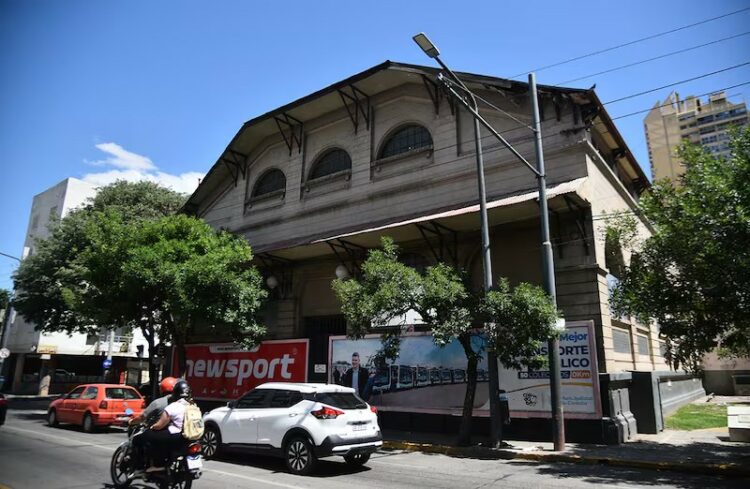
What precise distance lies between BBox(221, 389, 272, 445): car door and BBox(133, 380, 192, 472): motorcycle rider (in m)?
3.66

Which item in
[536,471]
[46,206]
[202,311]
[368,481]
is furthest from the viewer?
[46,206]

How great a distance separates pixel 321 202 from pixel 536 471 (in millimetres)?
15079

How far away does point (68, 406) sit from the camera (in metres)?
17.1

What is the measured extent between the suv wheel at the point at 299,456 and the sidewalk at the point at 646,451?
4.54 m

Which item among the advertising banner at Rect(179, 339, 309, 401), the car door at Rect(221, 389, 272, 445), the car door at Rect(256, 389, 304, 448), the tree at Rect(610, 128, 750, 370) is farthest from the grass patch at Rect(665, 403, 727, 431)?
the advertising banner at Rect(179, 339, 309, 401)

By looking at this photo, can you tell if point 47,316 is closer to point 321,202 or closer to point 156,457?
point 321,202

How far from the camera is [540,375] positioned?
563 inches

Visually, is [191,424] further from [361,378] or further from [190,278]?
[190,278]

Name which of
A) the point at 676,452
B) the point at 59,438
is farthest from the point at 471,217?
the point at 59,438

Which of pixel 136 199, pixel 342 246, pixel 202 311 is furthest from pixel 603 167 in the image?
pixel 136 199

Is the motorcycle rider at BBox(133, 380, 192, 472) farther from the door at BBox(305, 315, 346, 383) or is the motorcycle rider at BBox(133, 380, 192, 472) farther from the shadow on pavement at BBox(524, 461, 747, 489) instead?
the door at BBox(305, 315, 346, 383)

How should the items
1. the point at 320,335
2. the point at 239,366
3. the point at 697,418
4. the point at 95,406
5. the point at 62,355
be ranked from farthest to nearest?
the point at 62,355, the point at 239,366, the point at 320,335, the point at 697,418, the point at 95,406

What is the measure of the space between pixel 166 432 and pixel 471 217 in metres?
11.3

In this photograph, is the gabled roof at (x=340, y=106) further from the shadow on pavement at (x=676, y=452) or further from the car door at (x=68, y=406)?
the car door at (x=68, y=406)
